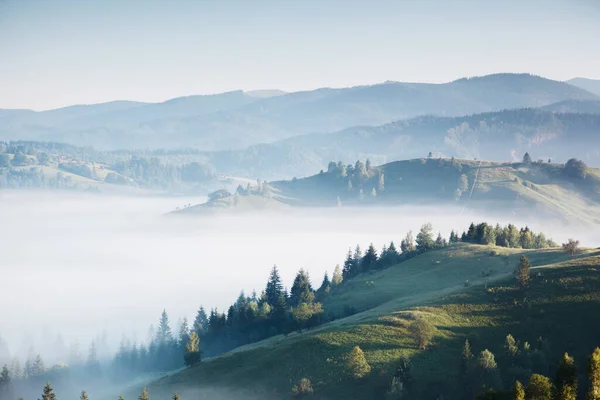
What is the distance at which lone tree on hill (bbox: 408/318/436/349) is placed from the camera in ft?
316

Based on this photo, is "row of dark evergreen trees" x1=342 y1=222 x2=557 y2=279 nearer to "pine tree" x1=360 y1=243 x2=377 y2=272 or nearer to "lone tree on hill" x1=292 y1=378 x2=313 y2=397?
"pine tree" x1=360 y1=243 x2=377 y2=272

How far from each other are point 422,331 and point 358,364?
13900mm

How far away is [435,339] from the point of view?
97.3 m

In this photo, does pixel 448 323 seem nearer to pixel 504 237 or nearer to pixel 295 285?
pixel 295 285

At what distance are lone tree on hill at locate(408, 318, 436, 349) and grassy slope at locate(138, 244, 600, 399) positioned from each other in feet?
4.04

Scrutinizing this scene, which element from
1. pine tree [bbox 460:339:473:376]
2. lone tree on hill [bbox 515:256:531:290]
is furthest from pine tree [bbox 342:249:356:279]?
pine tree [bbox 460:339:473:376]

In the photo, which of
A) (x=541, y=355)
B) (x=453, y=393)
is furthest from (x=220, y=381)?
(x=541, y=355)

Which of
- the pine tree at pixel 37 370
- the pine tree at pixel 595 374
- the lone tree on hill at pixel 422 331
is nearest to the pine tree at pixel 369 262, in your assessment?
the lone tree on hill at pixel 422 331

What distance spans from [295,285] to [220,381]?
65.6 metres

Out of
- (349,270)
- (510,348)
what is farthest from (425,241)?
(510,348)

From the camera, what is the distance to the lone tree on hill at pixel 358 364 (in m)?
89.6

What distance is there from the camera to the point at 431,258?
166250 millimetres

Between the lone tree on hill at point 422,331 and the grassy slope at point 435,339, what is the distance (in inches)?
48.5

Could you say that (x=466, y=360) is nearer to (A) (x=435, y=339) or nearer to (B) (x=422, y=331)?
(A) (x=435, y=339)
